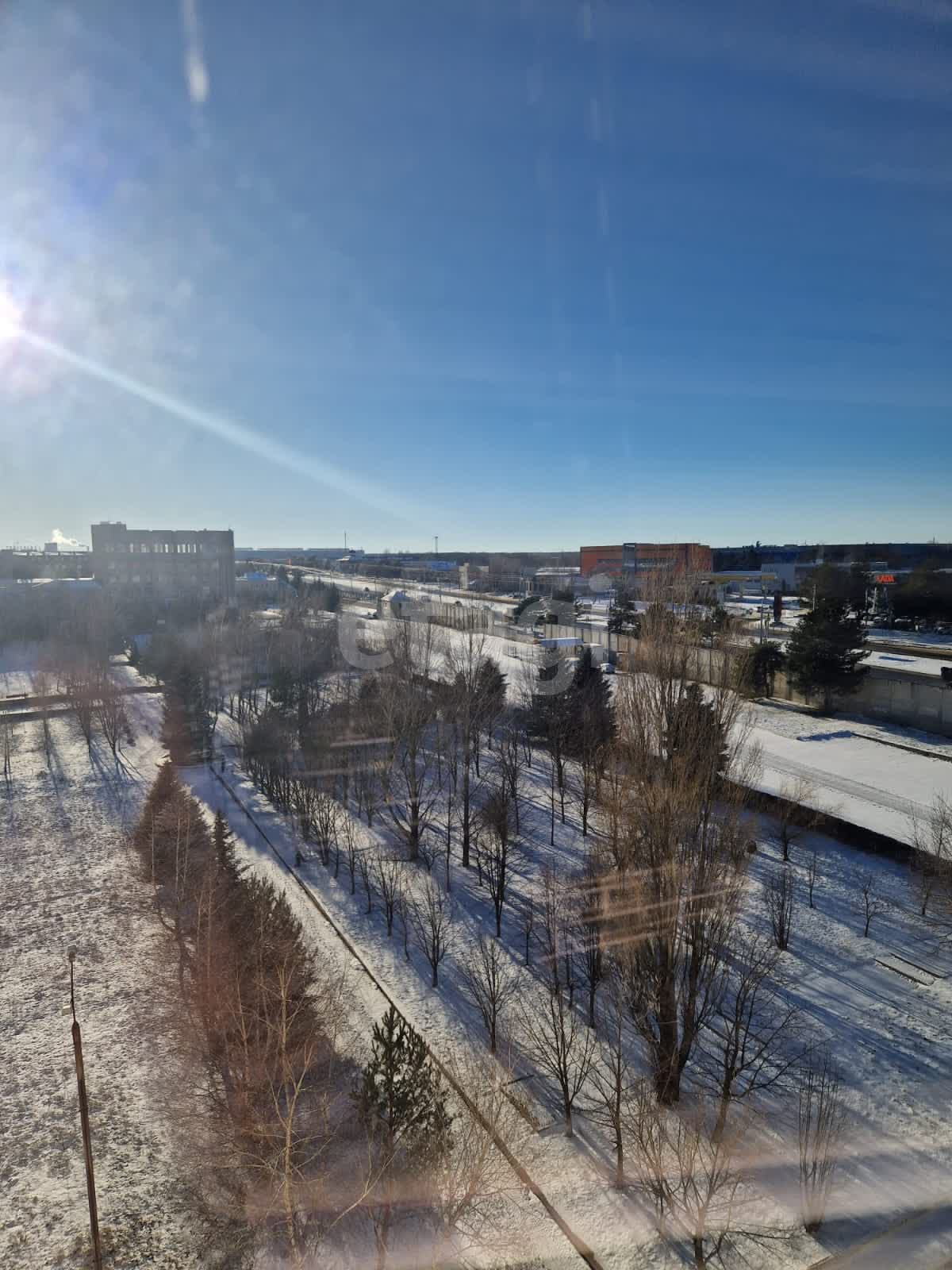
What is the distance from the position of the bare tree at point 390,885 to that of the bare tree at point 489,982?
1.58 m

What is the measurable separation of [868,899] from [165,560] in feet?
184

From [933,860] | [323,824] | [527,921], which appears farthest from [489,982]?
[933,860]

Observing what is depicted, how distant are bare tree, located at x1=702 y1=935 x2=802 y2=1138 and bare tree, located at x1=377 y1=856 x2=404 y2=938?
18.2 ft

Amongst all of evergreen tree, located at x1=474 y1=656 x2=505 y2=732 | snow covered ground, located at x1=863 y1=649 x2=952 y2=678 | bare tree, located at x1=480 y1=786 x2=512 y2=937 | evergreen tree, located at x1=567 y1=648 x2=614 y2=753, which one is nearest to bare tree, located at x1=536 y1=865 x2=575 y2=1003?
bare tree, located at x1=480 y1=786 x2=512 y2=937

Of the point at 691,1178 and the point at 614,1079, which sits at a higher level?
the point at 691,1178

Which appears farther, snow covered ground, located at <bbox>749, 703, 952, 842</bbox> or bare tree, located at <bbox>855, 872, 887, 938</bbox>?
snow covered ground, located at <bbox>749, 703, 952, 842</bbox>

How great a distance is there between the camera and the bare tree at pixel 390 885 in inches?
507

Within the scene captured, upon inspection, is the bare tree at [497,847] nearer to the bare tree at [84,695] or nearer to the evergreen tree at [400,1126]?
the evergreen tree at [400,1126]

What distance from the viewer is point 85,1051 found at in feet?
33.0

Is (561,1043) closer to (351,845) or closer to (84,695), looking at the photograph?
(351,845)

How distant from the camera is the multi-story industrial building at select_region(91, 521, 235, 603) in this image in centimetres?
5628

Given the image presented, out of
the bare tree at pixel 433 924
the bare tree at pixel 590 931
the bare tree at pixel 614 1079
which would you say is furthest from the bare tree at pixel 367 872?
the bare tree at pixel 614 1079

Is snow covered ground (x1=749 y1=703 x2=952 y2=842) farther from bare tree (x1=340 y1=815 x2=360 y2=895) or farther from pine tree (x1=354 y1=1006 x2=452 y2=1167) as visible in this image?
pine tree (x1=354 y1=1006 x2=452 y2=1167)

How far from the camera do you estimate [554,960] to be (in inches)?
375
